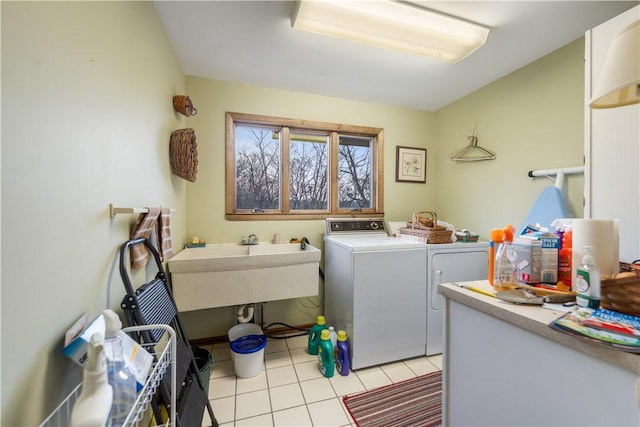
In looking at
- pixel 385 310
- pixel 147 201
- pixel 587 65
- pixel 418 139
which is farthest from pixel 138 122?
pixel 418 139

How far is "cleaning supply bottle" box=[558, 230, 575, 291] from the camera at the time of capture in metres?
0.95

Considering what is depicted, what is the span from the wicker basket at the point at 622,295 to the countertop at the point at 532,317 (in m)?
0.14

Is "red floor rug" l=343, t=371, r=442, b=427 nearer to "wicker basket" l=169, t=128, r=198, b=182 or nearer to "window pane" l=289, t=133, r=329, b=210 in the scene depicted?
"window pane" l=289, t=133, r=329, b=210

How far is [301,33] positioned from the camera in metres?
1.72

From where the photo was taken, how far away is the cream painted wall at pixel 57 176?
1.98ft

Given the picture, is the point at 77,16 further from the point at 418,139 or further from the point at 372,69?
the point at 418,139

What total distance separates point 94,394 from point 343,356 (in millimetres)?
1682

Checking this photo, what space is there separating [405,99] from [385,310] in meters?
2.28

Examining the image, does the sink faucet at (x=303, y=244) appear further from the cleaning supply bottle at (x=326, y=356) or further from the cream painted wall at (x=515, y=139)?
the cream painted wall at (x=515, y=139)

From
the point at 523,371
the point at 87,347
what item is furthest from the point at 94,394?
the point at 523,371

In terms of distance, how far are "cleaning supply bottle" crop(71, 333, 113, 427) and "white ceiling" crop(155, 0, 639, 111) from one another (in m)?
1.85

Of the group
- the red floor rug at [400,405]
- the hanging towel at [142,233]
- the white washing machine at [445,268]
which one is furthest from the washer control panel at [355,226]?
the hanging towel at [142,233]

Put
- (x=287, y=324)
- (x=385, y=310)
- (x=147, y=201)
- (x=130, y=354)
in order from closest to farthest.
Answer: (x=130, y=354)
(x=147, y=201)
(x=385, y=310)
(x=287, y=324)

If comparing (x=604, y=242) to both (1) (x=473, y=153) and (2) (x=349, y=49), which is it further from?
(1) (x=473, y=153)
